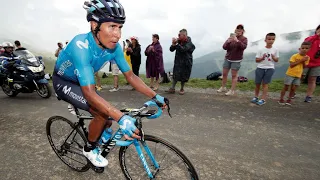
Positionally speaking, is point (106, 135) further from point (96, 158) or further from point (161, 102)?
point (161, 102)

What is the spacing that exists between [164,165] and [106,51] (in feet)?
5.74

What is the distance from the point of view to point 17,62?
7137 mm

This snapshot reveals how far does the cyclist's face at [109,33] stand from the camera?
215cm

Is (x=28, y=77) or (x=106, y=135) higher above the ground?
(x=106, y=135)

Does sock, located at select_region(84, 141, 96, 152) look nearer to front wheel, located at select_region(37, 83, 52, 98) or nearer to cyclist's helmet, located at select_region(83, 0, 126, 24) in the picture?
cyclist's helmet, located at select_region(83, 0, 126, 24)

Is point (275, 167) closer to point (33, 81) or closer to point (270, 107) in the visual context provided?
point (270, 107)

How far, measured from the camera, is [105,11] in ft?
6.88

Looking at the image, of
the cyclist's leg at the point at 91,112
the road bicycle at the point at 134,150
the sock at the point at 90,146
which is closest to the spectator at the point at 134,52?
the road bicycle at the point at 134,150

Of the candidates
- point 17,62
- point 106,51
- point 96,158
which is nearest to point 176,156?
point 96,158

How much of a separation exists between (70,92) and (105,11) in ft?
3.64

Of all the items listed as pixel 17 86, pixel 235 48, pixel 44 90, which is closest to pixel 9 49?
pixel 17 86

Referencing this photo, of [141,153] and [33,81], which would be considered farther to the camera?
[33,81]

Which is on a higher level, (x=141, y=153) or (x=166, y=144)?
(x=166, y=144)

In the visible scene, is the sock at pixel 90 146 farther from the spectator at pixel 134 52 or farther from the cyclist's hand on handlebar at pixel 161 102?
the spectator at pixel 134 52
